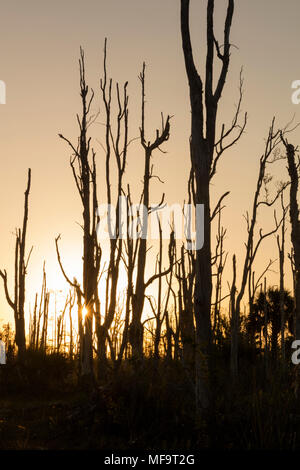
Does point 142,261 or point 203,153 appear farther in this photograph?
point 142,261

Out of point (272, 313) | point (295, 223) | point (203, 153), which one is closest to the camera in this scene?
point (203, 153)

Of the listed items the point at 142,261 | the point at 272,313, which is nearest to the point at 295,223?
the point at 142,261

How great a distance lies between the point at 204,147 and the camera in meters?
9.80

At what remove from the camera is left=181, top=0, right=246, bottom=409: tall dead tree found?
9.20 meters

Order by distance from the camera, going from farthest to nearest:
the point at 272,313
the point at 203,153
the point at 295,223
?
the point at 272,313 < the point at 295,223 < the point at 203,153

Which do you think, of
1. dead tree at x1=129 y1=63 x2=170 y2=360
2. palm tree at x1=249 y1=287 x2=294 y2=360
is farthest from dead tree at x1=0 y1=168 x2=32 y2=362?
palm tree at x1=249 y1=287 x2=294 y2=360

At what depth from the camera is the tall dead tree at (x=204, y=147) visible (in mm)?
9203

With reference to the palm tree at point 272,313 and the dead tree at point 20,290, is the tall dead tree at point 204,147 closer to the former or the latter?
the dead tree at point 20,290

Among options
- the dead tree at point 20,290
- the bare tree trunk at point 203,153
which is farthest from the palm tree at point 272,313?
the bare tree trunk at point 203,153

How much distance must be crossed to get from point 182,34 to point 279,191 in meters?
10.6

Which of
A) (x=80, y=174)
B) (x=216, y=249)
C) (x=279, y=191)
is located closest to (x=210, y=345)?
(x=80, y=174)

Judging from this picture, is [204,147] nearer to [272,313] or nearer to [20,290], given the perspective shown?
[20,290]
